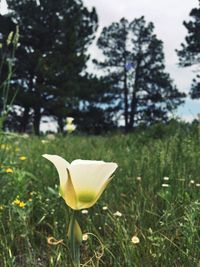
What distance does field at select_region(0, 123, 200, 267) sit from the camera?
2000 mm

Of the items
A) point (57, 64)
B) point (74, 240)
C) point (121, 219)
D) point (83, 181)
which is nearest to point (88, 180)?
point (83, 181)

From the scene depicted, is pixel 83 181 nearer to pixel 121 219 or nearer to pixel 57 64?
pixel 121 219

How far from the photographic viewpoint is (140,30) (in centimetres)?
4309

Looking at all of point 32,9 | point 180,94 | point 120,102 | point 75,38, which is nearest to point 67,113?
point 75,38

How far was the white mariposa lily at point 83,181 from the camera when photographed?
1115mm

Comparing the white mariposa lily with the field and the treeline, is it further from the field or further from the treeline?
the treeline

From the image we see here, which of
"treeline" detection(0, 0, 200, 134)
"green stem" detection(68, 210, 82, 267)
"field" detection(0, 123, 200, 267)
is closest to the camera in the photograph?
"green stem" detection(68, 210, 82, 267)

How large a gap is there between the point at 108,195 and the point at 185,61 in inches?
1122

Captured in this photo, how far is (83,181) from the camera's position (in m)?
1.12

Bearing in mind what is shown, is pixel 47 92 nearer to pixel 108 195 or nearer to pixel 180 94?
pixel 180 94

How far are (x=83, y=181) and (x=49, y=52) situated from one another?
2730 cm

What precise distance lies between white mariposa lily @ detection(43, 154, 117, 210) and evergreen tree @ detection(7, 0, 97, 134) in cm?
2504

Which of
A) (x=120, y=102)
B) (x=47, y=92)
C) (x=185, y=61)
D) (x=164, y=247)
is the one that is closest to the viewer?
(x=164, y=247)

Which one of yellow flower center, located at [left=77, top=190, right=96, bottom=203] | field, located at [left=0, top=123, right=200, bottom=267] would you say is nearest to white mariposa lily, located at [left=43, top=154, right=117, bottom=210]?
yellow flower center, located at [left=77, top=190, right=96, bottom=203]
